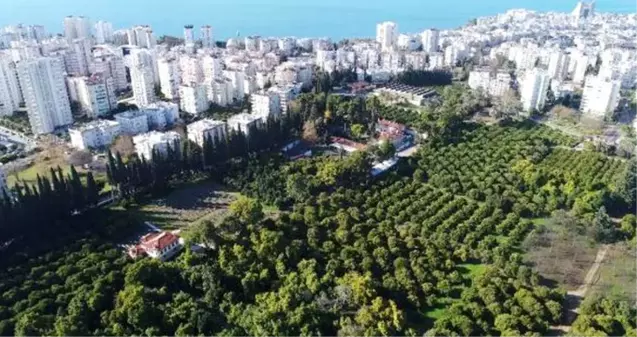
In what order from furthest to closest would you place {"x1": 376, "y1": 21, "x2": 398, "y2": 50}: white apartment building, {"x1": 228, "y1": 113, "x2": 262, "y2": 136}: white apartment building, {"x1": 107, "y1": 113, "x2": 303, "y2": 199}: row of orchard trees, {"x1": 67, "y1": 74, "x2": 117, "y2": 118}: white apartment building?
{"x1": 376, "y1": 21, "x2": 398, "y2": 50}: white apartment building
{"x1": 67, "y1": 74, "x2": 117, "y2": 118}: white apartment building
{"x1": 228, "y1": 113, "x2": 262, "y2": 136}: white apartment building
{"x1": 107, "y1": 113, "x2": 303, "y2": 199}: row of orchard trees

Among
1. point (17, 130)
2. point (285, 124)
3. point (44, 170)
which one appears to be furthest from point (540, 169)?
point (17, 130)

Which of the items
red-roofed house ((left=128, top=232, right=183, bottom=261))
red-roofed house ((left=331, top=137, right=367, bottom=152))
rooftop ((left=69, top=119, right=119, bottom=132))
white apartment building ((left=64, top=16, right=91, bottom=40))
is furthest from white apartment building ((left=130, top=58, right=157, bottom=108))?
white apartment building ((left=64, top=16, right=91, bottom=40))

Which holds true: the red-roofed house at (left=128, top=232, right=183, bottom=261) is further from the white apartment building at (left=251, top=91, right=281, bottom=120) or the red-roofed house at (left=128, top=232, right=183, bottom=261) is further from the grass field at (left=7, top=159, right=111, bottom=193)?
the white apartment building at (left=251, top=91, right=281, bottom=120)

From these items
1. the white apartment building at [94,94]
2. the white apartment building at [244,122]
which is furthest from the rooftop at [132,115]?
the white apartment building at [244,122]

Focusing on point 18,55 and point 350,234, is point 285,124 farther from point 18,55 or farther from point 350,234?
point 18,55

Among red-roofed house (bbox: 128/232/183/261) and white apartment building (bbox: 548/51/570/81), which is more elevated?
white apartment building (bbox: 548/51/570/81)

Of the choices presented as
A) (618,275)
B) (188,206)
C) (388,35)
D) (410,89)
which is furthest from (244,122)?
(388,35)
